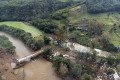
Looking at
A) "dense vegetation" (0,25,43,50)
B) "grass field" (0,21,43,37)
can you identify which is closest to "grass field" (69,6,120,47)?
"grass field" (0,21,43,37)

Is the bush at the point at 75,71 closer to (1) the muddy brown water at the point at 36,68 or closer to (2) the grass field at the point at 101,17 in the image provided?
(1) the muddy brown water at the point at 36,68

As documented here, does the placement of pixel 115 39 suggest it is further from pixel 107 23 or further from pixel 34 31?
pixel 34 31

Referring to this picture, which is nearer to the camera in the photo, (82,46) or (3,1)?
(82,46)

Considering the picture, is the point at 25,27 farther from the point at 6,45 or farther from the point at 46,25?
the point at 6,45

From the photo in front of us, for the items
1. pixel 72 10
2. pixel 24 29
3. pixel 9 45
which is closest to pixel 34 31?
pixel 24 29

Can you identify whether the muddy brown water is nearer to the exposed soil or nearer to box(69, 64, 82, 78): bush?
the exposed soil

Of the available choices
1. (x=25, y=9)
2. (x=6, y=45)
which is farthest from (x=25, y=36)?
(x=25, y=9)
